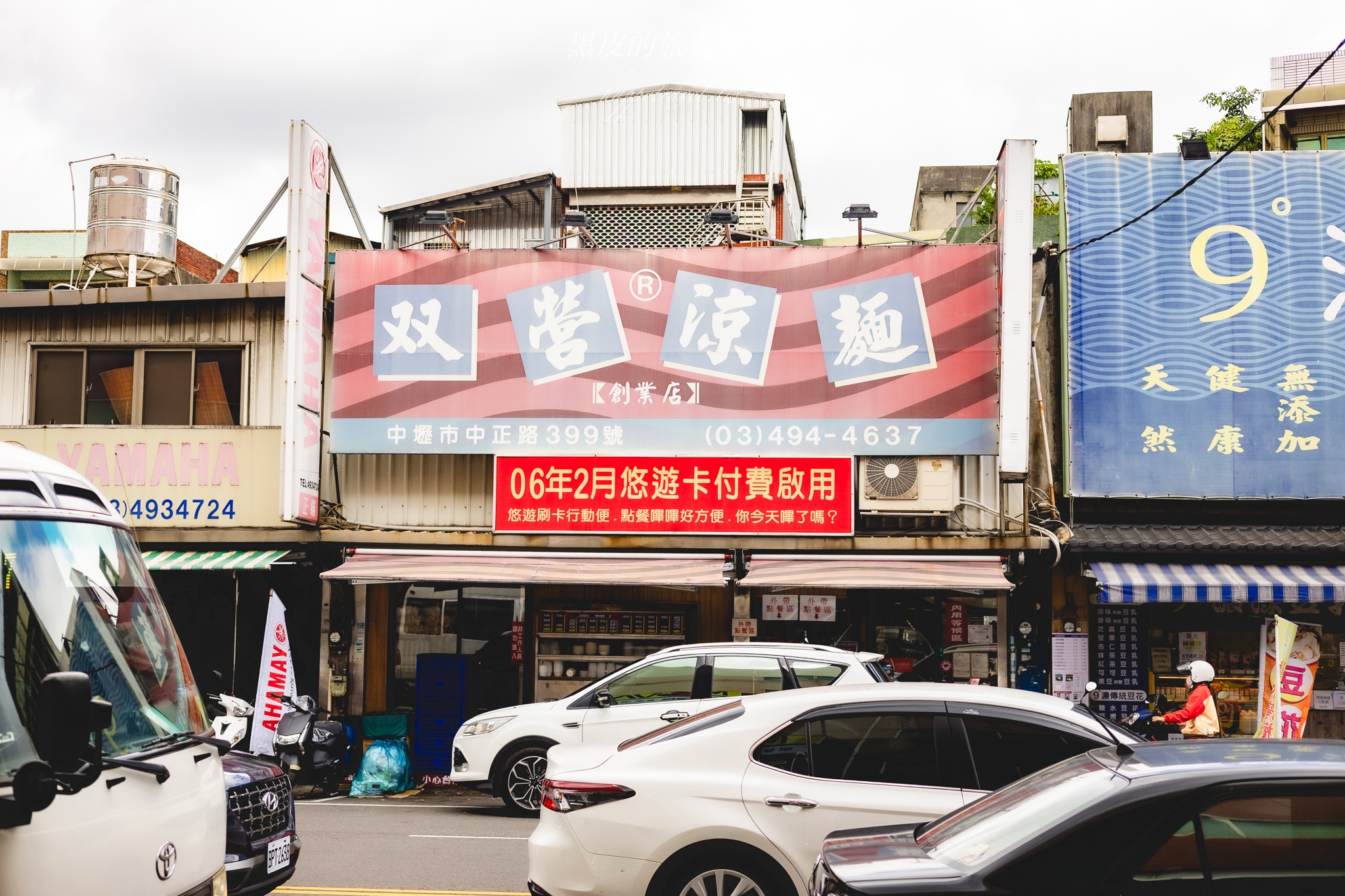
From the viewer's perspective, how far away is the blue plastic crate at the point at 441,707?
14328mm

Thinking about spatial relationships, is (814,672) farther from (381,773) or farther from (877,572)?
(381,773)

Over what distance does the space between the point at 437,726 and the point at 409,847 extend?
4.51 meters

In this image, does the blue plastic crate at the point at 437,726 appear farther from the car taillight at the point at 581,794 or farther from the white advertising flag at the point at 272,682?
the car taillight at the point at 581,794

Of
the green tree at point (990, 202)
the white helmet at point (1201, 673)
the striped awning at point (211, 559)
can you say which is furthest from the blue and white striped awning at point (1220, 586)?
the green tree at point (990, 202)

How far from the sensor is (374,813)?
11867 millimetres

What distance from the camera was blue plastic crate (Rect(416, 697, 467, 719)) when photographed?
14328 mm

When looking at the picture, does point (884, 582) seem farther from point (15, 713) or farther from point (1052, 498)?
point (15, 713)

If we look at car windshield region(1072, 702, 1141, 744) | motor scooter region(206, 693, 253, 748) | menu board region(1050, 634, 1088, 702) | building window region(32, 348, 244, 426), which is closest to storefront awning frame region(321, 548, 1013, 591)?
menu board region(1050, 634, 1088, 702)

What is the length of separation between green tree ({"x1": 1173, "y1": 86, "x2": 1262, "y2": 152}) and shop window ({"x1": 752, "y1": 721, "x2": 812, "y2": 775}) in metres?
23.0

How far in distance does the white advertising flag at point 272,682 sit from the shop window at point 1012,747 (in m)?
9.24

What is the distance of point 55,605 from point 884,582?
1006 cm

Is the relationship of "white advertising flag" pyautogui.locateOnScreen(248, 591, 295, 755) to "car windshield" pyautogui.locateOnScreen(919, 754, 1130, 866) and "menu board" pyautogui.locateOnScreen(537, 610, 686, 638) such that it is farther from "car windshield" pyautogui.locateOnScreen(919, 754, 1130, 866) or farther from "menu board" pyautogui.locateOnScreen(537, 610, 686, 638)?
"car windshield" pyautogui.locateOnScreen(919, 754, 1130, 866)

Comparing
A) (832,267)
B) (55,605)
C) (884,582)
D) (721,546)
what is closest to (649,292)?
(832,267)

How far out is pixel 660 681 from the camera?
10.9 metres
